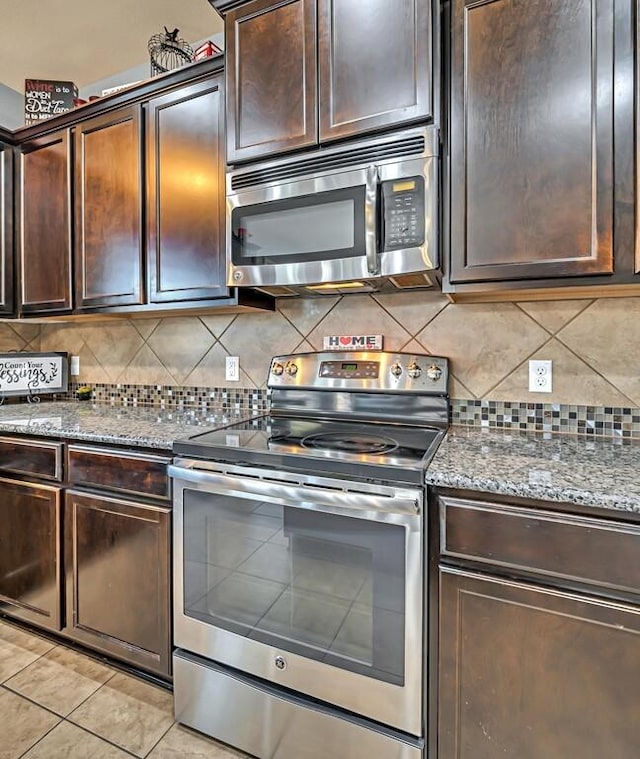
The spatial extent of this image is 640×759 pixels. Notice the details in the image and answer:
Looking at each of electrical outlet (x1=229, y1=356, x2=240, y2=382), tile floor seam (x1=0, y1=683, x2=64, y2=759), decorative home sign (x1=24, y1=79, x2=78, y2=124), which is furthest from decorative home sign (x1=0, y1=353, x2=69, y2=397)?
tile floor seam (x1=0, y1=683, x2=64, y2=759)

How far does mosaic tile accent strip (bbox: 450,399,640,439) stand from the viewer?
1.49 metres

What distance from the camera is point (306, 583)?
1.25 m

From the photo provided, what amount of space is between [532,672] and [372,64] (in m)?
1.80

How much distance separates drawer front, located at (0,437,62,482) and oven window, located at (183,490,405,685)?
0.71 m

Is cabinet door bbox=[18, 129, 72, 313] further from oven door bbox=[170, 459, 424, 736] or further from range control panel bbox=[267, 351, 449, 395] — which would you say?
oven door bbox=[170, 459, 424, 736]

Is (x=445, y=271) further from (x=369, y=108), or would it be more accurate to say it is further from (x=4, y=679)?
(x=4, y=679)

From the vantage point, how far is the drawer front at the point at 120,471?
1.50m

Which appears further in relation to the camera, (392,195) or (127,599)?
(127,599)

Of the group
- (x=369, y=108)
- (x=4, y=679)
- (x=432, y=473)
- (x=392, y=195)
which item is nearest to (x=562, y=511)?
(x=432, y=473)

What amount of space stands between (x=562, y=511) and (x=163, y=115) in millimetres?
2107

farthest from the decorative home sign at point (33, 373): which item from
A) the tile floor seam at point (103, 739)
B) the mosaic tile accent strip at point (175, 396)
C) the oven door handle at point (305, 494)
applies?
the tile floor seam at point (103, 739)

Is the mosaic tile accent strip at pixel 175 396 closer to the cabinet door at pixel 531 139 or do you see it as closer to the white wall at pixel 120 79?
the cabinet door at pixel 531 139

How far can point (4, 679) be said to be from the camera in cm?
165

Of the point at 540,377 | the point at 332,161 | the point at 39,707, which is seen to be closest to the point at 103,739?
the point at 39,707
